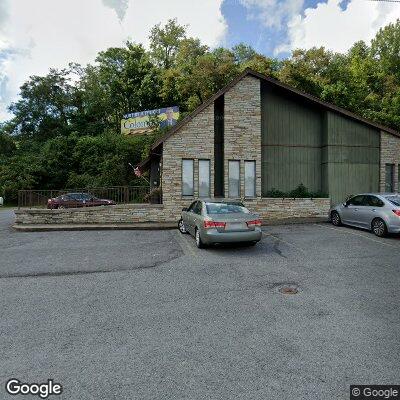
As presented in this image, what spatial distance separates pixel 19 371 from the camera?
321cm

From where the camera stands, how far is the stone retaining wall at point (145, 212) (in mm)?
13797

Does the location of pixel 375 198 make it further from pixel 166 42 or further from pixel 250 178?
pixel 166 42

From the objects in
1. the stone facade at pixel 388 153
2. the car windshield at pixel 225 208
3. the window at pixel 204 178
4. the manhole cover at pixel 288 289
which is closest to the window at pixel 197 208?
the car windshield at pixel 225 208

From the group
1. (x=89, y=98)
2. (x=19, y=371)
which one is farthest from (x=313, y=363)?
(x=89, y=98)

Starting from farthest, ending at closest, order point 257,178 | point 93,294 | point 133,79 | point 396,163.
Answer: point 133,79 → point 396,163 → point 257,178 → point 93,294

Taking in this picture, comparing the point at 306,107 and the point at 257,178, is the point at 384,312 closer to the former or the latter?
the point at 257,178

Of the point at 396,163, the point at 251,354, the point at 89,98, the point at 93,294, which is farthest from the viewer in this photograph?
the point at 89,98

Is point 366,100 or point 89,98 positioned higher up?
point 89,98

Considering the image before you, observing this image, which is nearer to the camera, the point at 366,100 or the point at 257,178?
the point at 257,178

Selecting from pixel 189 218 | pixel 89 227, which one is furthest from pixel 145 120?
pixel 189 218

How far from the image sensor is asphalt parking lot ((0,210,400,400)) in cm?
305

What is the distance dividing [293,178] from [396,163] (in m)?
5.65

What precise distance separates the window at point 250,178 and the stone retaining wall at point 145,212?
26.5 inches

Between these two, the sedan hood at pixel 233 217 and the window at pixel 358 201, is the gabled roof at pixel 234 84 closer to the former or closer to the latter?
the window at pixel 358 201
